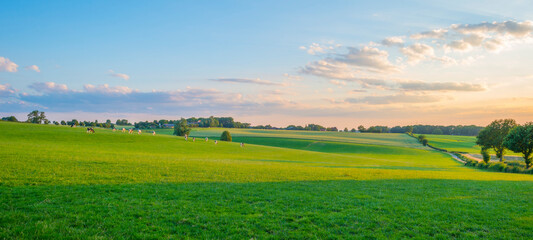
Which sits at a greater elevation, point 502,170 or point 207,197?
point 207,197

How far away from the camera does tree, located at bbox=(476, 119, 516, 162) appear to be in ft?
265

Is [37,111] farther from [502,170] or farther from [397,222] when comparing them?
[502,170]

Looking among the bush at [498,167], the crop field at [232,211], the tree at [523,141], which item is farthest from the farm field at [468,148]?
the crop field at [232,211]

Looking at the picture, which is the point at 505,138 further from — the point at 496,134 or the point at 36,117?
the point at 36,117

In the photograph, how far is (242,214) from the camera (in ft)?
36.3

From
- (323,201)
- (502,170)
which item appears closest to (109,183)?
(323,201)

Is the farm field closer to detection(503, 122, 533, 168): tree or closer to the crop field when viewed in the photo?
detection(503, 122, 533, 168): tree

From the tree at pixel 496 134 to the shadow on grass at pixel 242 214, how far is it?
85335 mm

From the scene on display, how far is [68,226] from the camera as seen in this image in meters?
8.71

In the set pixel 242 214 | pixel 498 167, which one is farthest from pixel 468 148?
pixel 242 214

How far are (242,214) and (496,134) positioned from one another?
102m

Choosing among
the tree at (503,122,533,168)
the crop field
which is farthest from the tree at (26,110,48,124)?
the tree at (503,122,533,168)

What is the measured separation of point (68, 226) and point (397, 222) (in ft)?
39.8

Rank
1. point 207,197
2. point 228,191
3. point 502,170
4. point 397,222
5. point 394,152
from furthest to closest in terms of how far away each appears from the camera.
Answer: point 394,152, point 502,170, point 228,191, point 207,197, point 397,222
